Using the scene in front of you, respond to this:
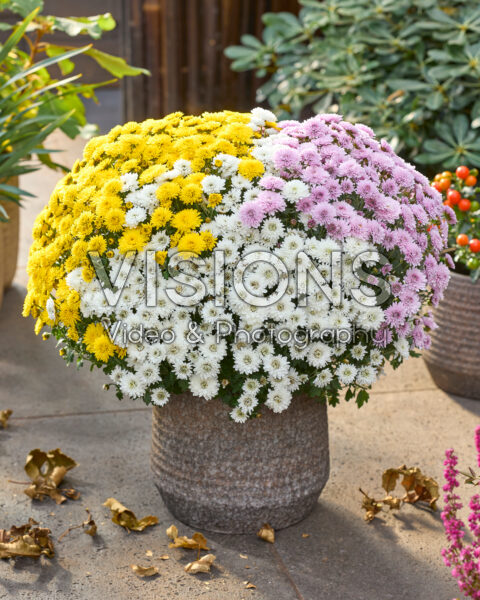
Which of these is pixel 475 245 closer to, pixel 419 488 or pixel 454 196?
pixel 454 196

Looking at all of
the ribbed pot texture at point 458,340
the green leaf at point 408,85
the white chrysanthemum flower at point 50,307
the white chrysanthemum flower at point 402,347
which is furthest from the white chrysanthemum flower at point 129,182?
the green leaf at point 408,85

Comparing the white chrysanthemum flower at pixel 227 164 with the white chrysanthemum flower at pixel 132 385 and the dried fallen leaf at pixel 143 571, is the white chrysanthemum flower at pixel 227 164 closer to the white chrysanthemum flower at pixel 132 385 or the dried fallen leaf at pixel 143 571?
the white chrysanthemum flower at pixel 132 385

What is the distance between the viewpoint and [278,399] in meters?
2.11

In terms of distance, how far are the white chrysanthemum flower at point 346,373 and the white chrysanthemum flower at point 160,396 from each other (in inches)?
18.0

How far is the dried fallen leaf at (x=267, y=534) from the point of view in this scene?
2363 mm

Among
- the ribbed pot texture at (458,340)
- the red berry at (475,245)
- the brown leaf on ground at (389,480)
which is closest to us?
the brown leaf on ground at (389,480)

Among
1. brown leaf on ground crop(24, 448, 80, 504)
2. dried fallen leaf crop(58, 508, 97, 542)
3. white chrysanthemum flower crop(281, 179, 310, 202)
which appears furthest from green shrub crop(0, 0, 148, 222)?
white chrysanthemum flower crop(281, 179, 310, 202)

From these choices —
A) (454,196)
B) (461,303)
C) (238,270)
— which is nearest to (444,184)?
(454,196)

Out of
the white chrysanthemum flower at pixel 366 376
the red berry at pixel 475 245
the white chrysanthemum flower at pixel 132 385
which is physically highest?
the red berry at pixel 475 245

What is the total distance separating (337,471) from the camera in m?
2.81

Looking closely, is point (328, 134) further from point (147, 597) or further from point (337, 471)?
point (147, 597)

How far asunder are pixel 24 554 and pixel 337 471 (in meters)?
1.09

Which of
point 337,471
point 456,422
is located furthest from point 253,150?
point 456,422

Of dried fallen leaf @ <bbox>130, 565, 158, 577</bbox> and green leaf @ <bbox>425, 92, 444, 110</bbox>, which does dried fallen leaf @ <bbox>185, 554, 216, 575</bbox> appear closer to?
dried fallen leaf @ <bbox>130, 565, 158, 577</bbox>
